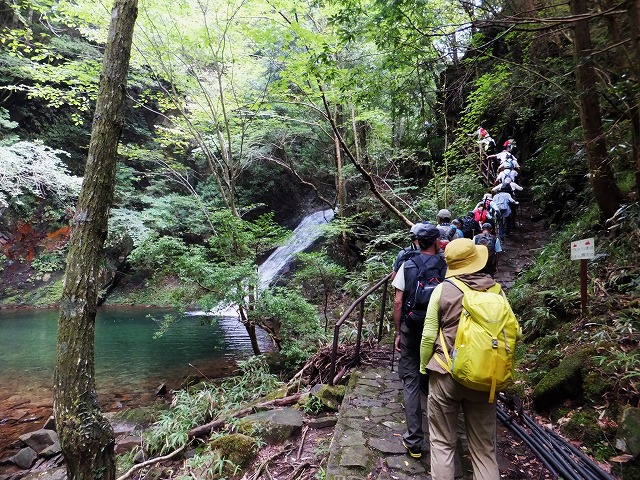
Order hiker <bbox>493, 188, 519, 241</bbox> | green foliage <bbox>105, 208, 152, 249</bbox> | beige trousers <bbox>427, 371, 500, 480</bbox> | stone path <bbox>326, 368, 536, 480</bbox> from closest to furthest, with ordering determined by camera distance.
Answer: beige trousers <bbox>427, 371, 500, 480</bbox> → stone path <bbox>326, 368, 536, 480</bbox> → hiker <bbox>493, 188, 519, 241</bbox> → green foliage <bbox>105, 208, 152, 249</bbox>

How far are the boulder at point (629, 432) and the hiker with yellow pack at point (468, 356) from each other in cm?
116

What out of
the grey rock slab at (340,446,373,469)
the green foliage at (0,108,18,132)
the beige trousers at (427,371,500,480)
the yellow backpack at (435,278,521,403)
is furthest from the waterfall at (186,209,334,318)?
the yellow backpack at (435,278,521,403)

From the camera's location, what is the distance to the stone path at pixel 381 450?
2.64 m

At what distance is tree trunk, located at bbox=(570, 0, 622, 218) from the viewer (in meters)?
4.25

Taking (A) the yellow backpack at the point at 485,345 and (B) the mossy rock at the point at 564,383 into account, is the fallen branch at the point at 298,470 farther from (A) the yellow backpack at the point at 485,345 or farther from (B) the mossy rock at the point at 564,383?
(B) the mossy rock at the point at 564,383

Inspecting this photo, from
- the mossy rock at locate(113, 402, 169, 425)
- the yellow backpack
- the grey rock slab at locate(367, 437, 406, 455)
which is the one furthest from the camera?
the mossy rock at locate(113, 402, 169, 425)

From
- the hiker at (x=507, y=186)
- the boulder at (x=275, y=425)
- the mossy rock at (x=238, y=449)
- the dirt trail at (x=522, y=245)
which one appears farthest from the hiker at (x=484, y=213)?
the mossy rock at (x=238, y=449)

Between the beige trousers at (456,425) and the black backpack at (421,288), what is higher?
the black backpack at (421,288)

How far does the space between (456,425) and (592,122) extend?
15.1 feet

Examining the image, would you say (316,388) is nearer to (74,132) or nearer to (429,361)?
(429,361)

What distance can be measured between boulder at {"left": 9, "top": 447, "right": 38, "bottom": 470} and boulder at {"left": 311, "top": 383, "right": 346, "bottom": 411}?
476 centimetres

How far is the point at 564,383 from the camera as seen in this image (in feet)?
11.3

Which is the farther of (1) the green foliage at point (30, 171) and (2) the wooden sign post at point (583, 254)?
(1) the green foliage at point (30, 171)

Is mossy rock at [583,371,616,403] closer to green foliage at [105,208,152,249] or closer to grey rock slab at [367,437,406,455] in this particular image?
grey rock slab at [367,437,406,455]
